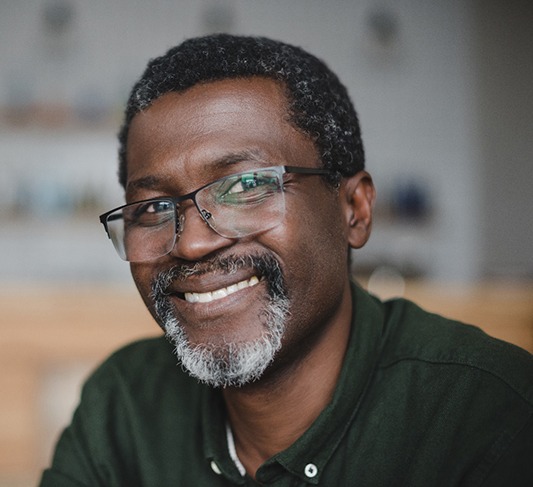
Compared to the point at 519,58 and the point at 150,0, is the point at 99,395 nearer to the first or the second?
the point at 150,0

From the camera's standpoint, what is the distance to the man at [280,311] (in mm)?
1129

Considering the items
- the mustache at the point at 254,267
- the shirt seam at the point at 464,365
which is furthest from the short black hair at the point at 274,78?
the shirt seam at the point at 464,365

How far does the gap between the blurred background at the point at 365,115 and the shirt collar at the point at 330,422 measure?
3.02 m

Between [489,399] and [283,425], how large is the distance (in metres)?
0.39

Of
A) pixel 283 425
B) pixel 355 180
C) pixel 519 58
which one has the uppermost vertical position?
pixel 519 58

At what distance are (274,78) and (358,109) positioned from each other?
3.52 meters

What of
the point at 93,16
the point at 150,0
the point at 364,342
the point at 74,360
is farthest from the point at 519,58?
the point at 364,342

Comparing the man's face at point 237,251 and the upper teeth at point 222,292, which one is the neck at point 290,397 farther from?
the upper teeth at point 222,292

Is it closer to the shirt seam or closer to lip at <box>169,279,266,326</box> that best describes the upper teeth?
lip at <box>169,279,266,326</box>

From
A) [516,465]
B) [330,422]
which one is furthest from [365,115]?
[516,465]

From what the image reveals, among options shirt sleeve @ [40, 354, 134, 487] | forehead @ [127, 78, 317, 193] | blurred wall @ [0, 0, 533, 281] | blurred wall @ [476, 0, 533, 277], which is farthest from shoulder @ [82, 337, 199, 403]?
blurred wall @ [476, 0, 533, 277]

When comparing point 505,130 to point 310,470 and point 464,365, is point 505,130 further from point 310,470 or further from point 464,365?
point 310,470

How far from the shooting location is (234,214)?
114cm

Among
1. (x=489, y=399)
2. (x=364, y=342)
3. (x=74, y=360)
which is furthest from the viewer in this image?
(x=74, y=360)
